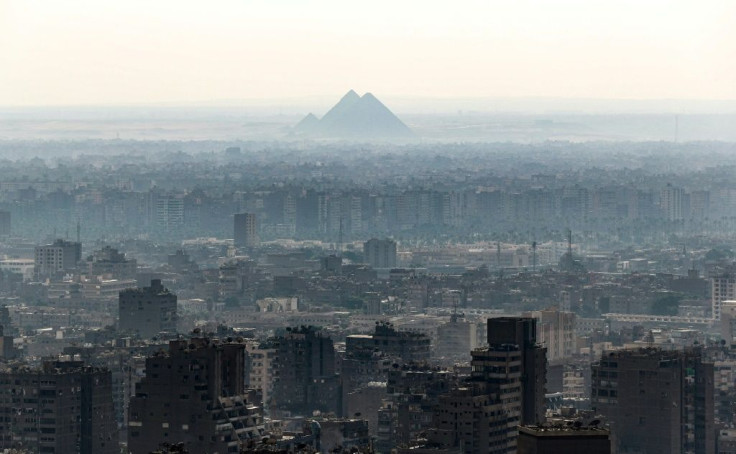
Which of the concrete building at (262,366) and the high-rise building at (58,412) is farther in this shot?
the concrete building at (262,366)

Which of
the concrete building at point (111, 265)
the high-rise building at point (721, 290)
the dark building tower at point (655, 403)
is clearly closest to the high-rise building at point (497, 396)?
the dark building tower at point (655, 403)

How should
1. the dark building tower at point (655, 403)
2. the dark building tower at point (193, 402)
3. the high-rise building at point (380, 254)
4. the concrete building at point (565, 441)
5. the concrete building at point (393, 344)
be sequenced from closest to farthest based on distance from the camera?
the concrete building at point (565, 441)
the dark building tower at point (193, 402)
the dark building tower at point (655, 403)
the concrete building at point (393, 344)
the high-rise building at point (380, 254)

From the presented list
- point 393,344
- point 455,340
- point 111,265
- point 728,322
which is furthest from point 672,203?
point 393,344

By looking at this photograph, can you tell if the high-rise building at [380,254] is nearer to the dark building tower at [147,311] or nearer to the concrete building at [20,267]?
the concrete building at [20,267]

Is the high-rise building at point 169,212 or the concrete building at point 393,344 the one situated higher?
the high-rise building at point 169,212

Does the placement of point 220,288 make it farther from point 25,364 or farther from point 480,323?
point 25,364

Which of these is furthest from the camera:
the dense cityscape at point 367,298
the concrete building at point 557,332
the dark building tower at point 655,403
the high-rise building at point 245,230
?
the high-rise building at point 245,230

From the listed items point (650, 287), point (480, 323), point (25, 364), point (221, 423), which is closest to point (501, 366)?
point (221, 423)
